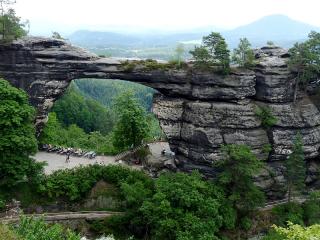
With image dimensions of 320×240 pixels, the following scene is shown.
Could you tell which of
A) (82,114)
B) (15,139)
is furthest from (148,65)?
(82,114)

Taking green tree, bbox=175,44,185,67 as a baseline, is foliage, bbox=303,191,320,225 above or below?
below

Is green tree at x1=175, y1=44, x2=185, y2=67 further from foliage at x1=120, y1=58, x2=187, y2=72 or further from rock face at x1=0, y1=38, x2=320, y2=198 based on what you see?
rock face at x1=0, y1=38, x2=320, y2=198

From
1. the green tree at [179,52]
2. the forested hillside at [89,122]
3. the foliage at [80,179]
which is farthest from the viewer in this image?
the forested hillside at [89,122]

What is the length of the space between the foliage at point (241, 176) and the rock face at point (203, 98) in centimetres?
199

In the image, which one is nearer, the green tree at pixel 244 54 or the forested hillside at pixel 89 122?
the green tree at pixel 244 54

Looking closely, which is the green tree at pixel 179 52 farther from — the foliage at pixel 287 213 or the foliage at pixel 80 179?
the foliage at pixel 287 213

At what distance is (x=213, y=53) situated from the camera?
30.4 m

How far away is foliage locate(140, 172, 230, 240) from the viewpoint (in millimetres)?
24578

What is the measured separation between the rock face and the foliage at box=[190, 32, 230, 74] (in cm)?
87

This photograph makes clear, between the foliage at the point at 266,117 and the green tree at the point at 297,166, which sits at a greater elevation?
the foliage at the point at 266,117

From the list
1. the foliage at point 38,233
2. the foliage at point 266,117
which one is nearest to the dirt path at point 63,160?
the foliage at point 266,117

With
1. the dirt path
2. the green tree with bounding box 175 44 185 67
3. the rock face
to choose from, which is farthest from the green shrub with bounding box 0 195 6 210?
the green tree with bounding box 175 44 185 67

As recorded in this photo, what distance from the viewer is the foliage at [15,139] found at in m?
26.5

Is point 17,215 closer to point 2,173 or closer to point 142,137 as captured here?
point 2,173
